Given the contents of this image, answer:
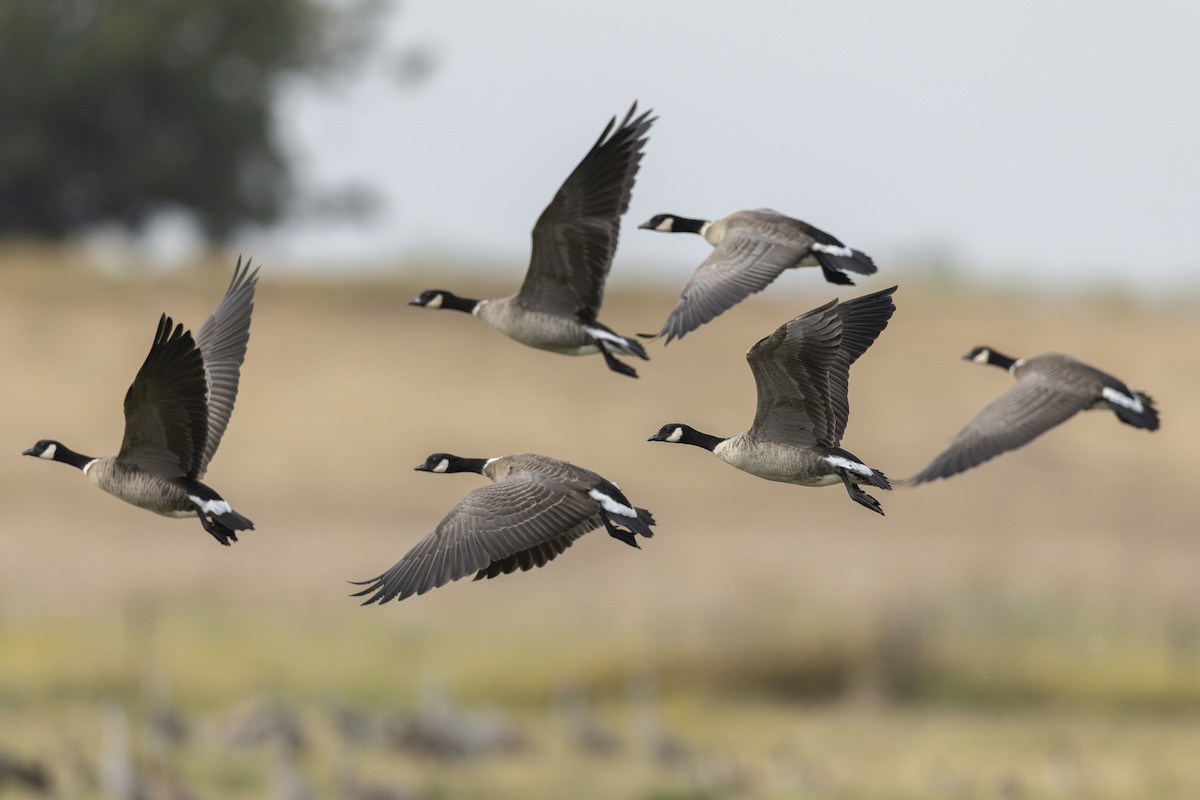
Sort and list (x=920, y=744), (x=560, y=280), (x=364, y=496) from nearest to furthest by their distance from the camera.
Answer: (x=560, y=280) < (x=920, y=744) < (x=364, y=496)

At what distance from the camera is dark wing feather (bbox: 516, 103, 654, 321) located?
10.9 m

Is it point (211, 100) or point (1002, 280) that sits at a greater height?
point (211, 100)

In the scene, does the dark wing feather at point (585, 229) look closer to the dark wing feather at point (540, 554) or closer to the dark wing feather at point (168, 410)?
the dark wing feather at point (540, 554)

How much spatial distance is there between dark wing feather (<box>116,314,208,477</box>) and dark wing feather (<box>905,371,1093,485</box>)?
385 cm

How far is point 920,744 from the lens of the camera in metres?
25.2

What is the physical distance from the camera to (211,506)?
9398 millimetres

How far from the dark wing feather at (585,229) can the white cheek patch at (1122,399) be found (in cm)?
289

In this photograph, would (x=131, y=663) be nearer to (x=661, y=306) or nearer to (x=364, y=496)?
(x=364, y=496)

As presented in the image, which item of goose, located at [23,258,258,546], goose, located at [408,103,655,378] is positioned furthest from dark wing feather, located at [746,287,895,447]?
goose, located at [23,258,258,546]

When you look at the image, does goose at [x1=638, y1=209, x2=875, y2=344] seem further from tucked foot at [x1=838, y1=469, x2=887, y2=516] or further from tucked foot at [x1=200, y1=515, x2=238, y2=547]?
tucked foot at [x1=200, y1=515, x2=238, y2=547]

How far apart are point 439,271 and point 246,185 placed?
8.10 m

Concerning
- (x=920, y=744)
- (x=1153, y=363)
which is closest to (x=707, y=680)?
(x=920, y=744)

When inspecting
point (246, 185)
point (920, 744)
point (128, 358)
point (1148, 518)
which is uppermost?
point (246, 185)

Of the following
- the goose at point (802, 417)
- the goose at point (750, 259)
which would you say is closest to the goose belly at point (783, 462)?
the goose at point (802, 417)
